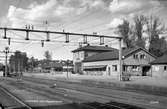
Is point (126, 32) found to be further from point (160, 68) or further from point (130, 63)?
point (160, 68)

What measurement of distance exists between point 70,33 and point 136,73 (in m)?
33.8

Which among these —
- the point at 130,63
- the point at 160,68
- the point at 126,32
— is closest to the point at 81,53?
the point at 126,32

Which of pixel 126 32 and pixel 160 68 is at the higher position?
pixel 126 32

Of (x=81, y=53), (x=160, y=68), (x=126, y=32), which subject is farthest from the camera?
(x=81, y=53)

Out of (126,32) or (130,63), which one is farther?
(126,32)

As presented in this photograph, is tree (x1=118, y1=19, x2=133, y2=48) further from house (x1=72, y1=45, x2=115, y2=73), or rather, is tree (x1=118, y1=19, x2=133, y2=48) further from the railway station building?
house (x1=72, y1=45, x2=115, y2=73)

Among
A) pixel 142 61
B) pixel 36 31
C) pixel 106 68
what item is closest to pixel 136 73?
pixel 142 61

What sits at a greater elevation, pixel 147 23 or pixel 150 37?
pixel 147 23

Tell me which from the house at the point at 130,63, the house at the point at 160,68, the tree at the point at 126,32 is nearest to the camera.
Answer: the house at the point at 160,68

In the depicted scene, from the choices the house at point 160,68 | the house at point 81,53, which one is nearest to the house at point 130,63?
the house at point 160,68

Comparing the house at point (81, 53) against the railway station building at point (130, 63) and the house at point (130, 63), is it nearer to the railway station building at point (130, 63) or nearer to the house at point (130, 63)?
the railway station building at point (130, 63)

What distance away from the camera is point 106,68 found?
6450 centimetres

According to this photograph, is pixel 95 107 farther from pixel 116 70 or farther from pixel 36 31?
pixel 116 70

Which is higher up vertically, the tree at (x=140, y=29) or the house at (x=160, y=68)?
the tree at (x=140, y=29)
